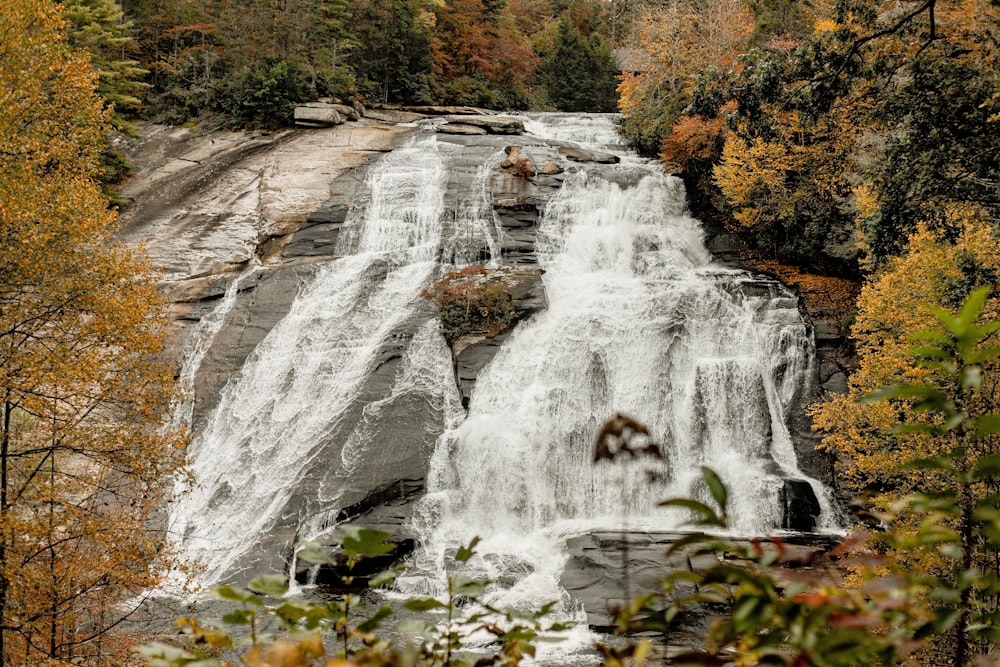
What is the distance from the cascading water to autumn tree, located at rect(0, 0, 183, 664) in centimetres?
495

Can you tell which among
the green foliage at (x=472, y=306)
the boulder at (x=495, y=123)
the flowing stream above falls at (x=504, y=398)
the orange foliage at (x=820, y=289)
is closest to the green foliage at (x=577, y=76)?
the boulder at (x=495, y=123)

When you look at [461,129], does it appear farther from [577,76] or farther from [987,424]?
[987,424]

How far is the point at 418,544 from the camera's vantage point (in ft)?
42.2

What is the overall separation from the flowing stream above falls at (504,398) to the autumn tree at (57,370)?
274 centimetres

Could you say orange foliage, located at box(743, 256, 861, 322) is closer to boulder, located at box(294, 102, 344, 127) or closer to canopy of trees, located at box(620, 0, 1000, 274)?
canopy of trees, located at box(620, 0, 1000, 274)

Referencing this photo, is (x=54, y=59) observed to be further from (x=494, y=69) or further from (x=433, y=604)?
(x=494, y=69)

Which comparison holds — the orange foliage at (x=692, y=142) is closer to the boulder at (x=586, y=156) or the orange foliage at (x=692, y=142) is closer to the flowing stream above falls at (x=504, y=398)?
the boulder at (x=586, y=156)

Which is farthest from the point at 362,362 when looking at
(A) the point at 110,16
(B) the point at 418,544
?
(A) the point at 110,16

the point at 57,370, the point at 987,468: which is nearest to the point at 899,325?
the point at 987,468

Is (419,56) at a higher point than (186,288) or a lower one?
higher

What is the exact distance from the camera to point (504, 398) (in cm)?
1562

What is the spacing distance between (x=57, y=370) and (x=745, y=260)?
17020mm

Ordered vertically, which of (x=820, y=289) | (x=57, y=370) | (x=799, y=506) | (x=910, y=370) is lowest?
(x=799, y=506)

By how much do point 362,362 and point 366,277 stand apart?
3.39 meters
